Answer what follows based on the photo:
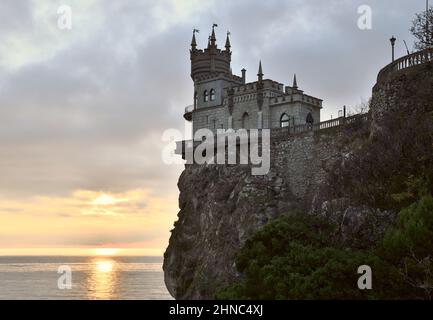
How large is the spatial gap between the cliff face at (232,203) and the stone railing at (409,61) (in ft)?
27.6

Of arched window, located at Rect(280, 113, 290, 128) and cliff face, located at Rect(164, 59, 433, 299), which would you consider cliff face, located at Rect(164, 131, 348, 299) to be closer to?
cliff face, located at Rect(164, 59, 433, 299)

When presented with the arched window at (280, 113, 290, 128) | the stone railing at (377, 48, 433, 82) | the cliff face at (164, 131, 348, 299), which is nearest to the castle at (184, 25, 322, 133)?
the arched window at (280, 113, 290, 128)

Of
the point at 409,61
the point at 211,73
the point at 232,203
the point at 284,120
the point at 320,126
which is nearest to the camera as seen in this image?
the point at 409,61

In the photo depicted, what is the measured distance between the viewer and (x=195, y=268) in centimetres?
5856

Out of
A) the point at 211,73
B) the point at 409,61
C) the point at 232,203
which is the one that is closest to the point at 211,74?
the point at 211,73

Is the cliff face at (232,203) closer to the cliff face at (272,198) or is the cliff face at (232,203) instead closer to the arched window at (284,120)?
the cliff face at (272,198)

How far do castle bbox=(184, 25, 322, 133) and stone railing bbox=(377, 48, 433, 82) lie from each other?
13487 millimetres

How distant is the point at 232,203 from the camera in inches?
2141

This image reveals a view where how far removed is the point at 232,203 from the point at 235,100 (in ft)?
39.4

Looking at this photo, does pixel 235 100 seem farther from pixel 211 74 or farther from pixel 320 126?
pixel 320 126

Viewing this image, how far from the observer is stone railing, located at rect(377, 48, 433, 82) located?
120 feet
